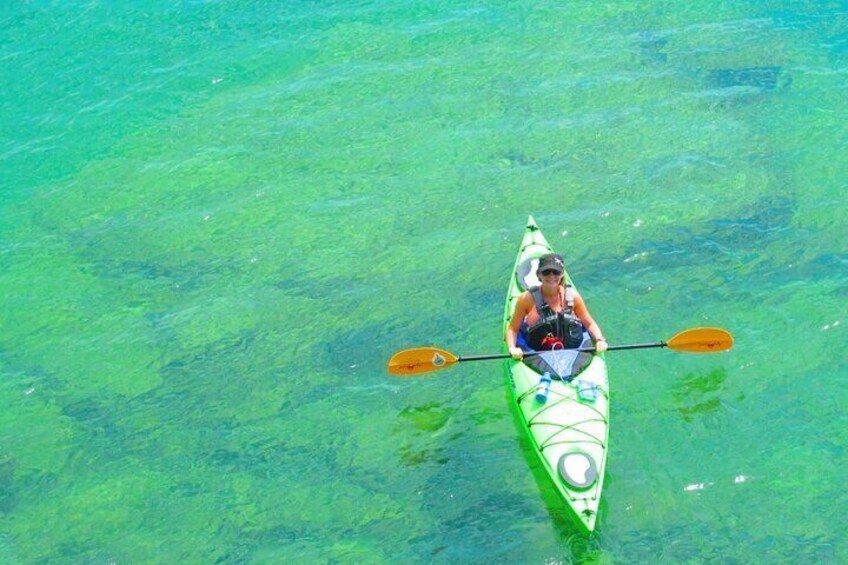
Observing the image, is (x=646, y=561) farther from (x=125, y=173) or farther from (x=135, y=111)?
(x=135, y=111)

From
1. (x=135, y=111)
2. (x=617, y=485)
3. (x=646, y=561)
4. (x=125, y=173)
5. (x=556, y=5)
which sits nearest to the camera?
(x=646, y=561)

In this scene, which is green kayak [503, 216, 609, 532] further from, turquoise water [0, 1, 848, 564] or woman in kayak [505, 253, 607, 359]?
turquoise water [0, 1, 848, 564]

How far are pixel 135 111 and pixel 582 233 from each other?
21.9ft

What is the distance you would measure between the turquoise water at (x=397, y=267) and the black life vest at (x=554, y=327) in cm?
81

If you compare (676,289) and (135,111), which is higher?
(135,111)

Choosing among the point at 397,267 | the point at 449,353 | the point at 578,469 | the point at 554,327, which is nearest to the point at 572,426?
the point at 578,469

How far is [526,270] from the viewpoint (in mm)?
9695

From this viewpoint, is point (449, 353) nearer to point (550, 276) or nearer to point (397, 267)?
point (550, 276)

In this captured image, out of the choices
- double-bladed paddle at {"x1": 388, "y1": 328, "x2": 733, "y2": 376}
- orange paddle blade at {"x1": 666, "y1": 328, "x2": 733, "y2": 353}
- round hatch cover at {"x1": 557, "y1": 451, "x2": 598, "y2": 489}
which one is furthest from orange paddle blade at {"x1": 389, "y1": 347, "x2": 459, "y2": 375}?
orange paddle blade at {"x1": 666, "y1": 328, "x2": 733, "y2": 353}

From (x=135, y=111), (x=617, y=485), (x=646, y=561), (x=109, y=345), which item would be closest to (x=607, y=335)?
(x=617, y=485)

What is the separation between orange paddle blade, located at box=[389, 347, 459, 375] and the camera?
885cm

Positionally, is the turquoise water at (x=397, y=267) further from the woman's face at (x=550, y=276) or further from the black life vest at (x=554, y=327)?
the woman's face at (x=550, y=276)

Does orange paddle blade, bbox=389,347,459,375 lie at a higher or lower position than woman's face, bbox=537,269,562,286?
lower

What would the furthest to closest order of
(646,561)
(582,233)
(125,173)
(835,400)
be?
1. (125,173)
2. (582,233)
3. (835,400)
4. (646,561)
